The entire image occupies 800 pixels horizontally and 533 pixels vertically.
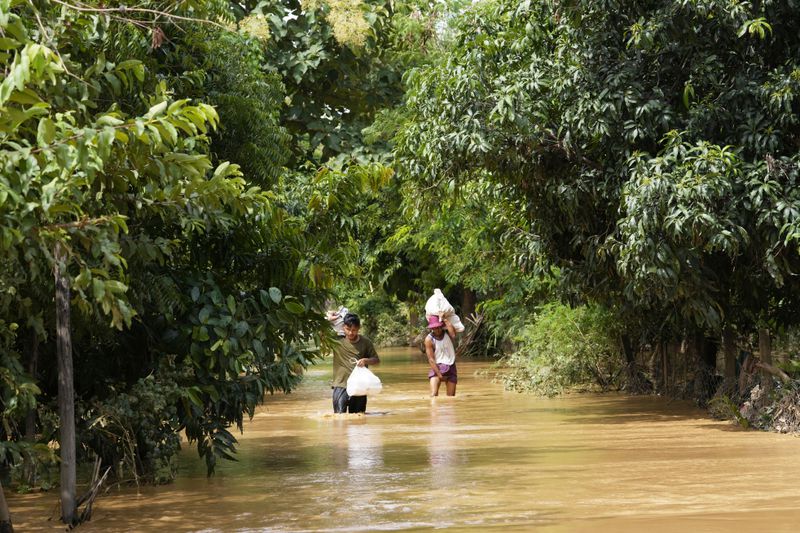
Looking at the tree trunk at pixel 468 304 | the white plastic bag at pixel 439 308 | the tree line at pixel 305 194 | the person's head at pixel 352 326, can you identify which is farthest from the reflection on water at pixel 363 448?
the tree trunk at pixel 468 304

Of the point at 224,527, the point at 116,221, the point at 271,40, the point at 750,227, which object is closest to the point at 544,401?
the point at 750,227

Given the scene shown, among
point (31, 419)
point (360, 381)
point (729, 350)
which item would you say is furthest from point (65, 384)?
point (729, 350)

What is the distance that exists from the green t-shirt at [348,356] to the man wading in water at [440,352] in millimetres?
2470

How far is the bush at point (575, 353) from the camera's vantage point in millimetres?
20672

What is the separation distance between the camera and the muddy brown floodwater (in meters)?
9.20

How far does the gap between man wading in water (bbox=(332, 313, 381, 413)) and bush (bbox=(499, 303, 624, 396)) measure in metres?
4.06

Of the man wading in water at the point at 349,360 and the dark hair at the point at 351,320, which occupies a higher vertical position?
the dark hair at the point at 351,320

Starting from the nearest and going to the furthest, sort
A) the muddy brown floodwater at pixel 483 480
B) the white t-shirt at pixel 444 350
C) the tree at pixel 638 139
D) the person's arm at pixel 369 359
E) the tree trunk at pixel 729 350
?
the muddy brown floodwater at pixel 483 480 → the tree at pixel 638 139 → the tree trunk at pixel 729 350 → the person's arm at pixel 369 359 → the white t-shirt at pixel 444 350

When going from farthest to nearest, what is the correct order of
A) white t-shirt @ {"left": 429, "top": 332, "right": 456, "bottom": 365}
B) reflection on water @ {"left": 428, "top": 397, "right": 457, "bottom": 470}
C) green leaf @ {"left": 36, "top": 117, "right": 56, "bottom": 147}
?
white t-shirt @ {"left": 429, "top": 332, "right": 456, "bottom": 365}
reflection on water @ {"left": 428, "top": 397, "right": 457, "bottom": 470}
green leaf @ {"left": 36, "top": 117, "right": 56, "bottom": 147}

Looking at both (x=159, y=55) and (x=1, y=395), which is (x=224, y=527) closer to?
(x=1, y=395)

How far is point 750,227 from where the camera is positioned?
1427cm

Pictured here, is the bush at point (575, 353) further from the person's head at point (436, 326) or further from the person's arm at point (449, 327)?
the person's head at point (436, 326)

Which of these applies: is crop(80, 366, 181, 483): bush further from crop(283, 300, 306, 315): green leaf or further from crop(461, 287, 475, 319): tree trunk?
crop(461, 287, 475, 319): tree trunk

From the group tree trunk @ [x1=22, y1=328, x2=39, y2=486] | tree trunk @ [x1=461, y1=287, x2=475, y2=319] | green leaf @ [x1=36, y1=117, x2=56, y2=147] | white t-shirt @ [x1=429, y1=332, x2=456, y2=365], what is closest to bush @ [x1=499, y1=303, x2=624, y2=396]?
white t-shirt @ [x1=429, y1=332, x2=456, y2=365]
